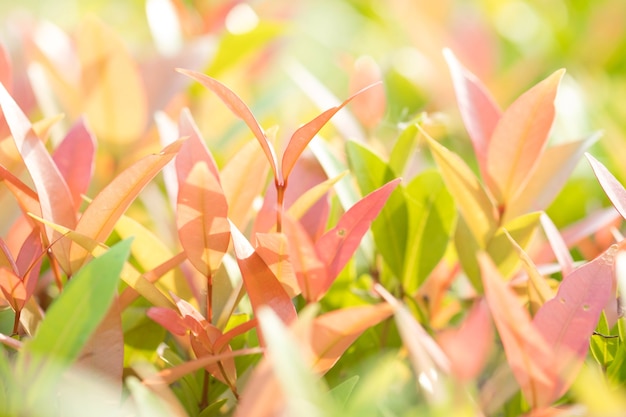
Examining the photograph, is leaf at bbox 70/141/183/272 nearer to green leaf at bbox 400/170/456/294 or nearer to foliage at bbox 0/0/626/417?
foliage at bbox 0/0/626/417

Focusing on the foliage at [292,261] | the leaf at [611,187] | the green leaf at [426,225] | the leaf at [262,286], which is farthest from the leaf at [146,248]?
the leaf at [611,187]

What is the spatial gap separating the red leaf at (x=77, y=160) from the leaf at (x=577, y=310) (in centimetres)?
41

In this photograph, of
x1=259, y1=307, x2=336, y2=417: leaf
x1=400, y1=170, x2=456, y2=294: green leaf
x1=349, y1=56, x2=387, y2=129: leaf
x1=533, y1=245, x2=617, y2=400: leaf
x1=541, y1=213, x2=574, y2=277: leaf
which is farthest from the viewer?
x1=349, y1=56, x2=387, y2=129: leaf

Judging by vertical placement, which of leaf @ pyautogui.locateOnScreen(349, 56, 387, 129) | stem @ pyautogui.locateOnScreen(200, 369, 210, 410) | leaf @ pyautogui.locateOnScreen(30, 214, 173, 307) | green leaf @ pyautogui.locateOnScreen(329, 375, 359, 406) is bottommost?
stem @ pyautogui.locateOnScreen(200, 369, 210, 410)

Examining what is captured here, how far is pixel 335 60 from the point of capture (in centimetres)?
149

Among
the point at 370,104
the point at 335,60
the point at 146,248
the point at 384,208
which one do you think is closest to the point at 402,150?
the point at 384,208

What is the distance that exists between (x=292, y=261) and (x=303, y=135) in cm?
10

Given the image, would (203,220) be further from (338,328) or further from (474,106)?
(474,106)

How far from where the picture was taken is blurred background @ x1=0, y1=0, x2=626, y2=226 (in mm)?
980

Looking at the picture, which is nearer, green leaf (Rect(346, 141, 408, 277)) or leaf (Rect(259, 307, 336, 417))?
leaf (Rect(259, 307, 336, 417))

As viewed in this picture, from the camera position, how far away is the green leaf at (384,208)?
0.73 metres

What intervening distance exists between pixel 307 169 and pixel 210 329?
0.26 m

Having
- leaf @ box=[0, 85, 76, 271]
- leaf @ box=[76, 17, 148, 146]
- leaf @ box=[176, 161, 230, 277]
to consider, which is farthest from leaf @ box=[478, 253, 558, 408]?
leaf @ box=[76, 17, 148, 146]

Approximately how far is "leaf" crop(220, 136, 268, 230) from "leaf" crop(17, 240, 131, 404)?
157mm
